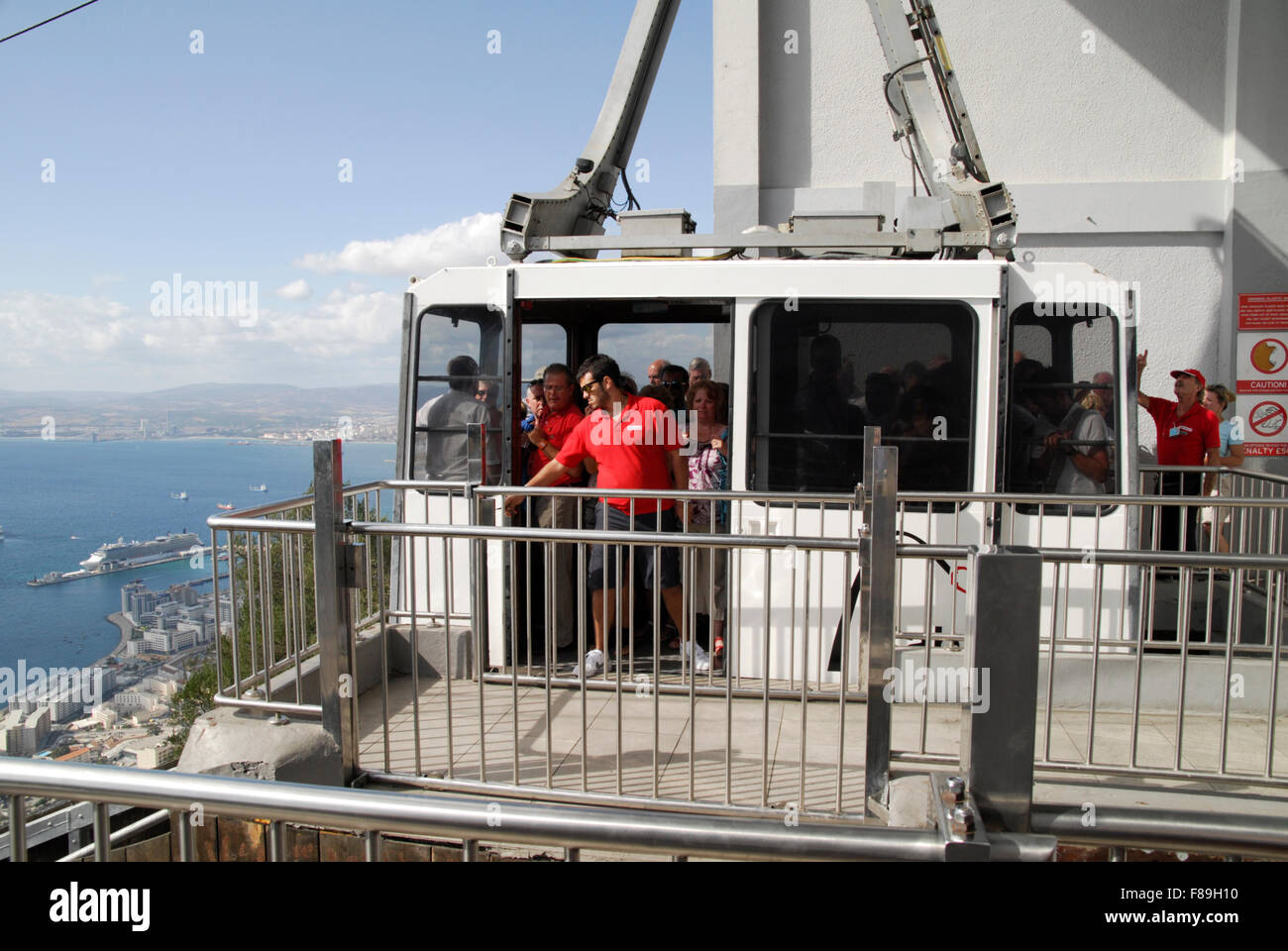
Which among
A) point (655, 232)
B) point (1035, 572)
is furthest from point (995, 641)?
point (655, 232)

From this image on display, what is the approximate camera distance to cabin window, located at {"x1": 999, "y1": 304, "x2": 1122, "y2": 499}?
5332mm

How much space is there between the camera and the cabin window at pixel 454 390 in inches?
234

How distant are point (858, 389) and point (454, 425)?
2.66 m

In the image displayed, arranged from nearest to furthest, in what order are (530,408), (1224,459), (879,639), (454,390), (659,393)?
(879,639) → (454,390) → (659,393) → (530,408) → (1224,459)

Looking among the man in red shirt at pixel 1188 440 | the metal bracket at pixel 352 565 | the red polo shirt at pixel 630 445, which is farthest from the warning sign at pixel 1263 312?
the metal bracket at pixel 352 565

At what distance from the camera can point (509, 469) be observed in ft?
19.4

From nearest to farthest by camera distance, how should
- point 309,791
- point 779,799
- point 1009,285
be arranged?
point 309,791, point 779,799, point 1009,285

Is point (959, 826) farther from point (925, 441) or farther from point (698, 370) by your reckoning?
point (698, 370)

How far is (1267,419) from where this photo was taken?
33.1 feet

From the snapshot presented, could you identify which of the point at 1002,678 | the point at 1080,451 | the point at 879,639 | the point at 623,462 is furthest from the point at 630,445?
the point at 1002,678

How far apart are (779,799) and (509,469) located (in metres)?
2.83

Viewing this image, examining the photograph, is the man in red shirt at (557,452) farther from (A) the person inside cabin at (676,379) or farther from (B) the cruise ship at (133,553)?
(B) the cruise ship at (133,553)
